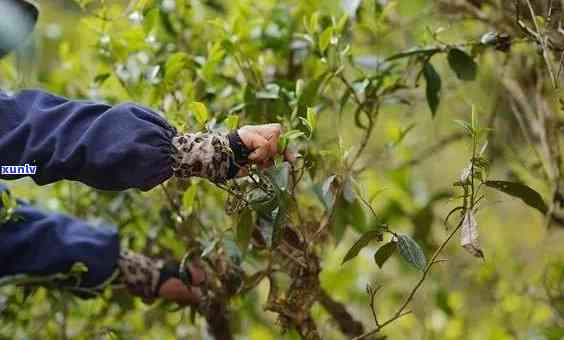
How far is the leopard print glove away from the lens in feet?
3.11

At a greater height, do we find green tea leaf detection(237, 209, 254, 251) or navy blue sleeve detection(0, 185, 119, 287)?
green tea leaf detection(237, 209, 254, 251)

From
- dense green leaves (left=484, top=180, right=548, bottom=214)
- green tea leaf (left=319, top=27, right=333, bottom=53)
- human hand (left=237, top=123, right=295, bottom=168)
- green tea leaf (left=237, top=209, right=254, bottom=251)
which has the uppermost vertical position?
green tea leaf (left=319, top=27, right=333, bottom=53)

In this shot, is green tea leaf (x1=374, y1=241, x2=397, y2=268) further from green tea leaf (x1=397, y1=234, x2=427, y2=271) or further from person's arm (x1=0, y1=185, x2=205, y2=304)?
person's arm (x1=0, y1=185, x2=205, y2=304)

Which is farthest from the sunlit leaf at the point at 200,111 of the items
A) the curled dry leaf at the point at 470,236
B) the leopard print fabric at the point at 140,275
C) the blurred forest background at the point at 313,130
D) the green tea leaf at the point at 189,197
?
the leopard print fabric at the point at 140,275

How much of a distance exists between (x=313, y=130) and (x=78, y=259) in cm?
46

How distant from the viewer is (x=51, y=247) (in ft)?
4.34

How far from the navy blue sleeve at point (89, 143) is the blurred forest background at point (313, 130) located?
5.1 inches

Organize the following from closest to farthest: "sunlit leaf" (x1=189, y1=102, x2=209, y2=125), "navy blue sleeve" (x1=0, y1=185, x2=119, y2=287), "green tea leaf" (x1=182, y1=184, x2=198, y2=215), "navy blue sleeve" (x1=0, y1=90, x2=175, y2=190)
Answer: "navy blue sleeve" (x1=0, y1=90, x2=175, y2=190)
"sunlit leaf" (x1=189, y1=102, x2=209, y2=125)
"green tea leaf" (x1=182, y1=184, x2=198, y2=215)
"navy blue sleeve" (x1=0, y1=185, x2=119, y2=287)

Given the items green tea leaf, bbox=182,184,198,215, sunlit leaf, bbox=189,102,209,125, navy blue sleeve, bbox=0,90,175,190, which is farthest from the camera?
green tea leaf, bbox=182,184,198,215

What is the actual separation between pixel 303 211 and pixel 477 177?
39 cm

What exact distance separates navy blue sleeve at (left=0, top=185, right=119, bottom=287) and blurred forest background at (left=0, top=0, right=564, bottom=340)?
0.08 m

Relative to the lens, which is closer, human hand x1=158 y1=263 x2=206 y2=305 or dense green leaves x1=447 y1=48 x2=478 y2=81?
dense green leaves x1=447 y1=48 x2=478 y2=81

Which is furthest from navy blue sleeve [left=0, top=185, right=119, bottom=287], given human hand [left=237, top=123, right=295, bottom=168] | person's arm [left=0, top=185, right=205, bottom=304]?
human hand [left=237, top=123, right=295, bottom=168]

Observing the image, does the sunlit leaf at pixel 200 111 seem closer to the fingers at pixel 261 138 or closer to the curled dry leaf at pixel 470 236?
the fingers at pixel 261 138
